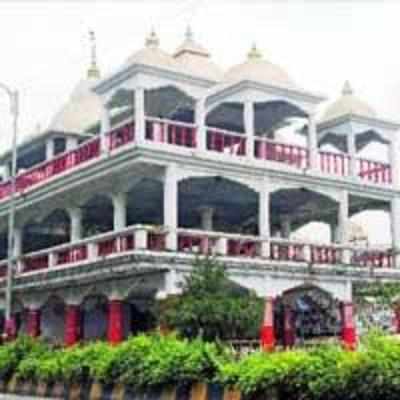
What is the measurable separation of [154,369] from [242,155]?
1150 cm

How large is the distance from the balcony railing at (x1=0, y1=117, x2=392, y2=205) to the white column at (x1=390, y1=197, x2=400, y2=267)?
0.76m

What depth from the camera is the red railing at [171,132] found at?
2466cm

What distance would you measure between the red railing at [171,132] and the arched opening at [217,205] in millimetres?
1435

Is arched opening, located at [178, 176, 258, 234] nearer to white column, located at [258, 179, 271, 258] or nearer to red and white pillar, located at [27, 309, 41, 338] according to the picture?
white column, located at [258, 179, 271, 258]

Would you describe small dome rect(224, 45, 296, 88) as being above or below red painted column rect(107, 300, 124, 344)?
above

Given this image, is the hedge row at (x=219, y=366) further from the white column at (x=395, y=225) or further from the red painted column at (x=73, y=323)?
the white column at (x=395, y=225)

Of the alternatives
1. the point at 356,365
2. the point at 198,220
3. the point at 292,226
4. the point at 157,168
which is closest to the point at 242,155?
the point at 157,168

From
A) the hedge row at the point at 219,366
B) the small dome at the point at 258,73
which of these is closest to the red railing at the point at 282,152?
the small dome at the point at 258,73

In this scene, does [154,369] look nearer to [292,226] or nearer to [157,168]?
[157,168]

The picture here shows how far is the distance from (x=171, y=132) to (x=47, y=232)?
11822 mm

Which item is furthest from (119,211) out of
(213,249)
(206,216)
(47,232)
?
(47,232)

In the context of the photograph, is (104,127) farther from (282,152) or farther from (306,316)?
(306,316)

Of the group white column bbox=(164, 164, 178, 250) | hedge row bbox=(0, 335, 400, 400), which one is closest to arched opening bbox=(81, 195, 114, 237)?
white column bbox=(164, 164, 178, 250)

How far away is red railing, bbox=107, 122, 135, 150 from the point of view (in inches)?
979
